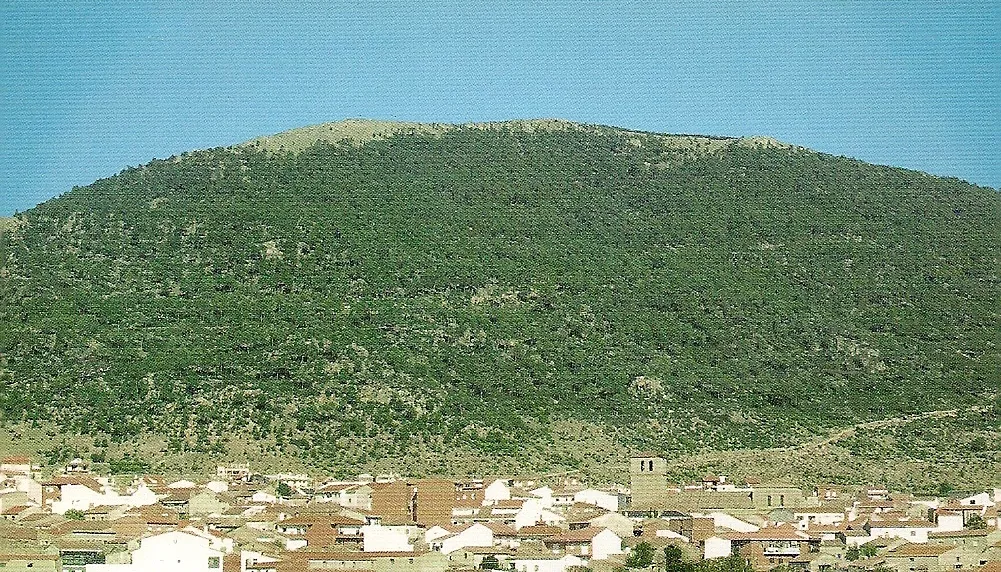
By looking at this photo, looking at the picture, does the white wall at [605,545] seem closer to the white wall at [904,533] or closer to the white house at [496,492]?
the white wall at [904,533]

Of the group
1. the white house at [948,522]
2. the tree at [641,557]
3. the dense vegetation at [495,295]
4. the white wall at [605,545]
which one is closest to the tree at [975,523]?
the white house at [948,522]

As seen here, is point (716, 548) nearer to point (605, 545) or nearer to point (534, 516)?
point (605, 545)

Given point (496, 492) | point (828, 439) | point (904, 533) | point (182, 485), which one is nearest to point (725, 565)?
point (904, 533)

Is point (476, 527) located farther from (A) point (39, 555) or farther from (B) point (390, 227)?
(B) point (390, 227)

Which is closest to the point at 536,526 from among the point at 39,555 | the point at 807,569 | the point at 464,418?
the point at 807,569

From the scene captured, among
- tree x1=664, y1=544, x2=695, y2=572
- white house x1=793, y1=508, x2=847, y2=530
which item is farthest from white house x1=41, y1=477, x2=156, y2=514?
white house x1=793, y1=508, x2=847, y2=530
